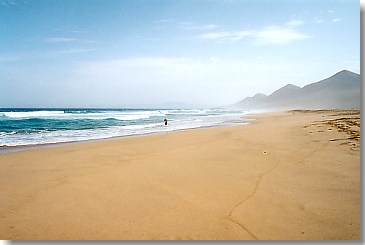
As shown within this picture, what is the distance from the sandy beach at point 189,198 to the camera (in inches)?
81.7

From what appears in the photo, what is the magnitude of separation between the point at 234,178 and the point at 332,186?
112 cm

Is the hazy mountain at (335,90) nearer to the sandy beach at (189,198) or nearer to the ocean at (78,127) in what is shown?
the sandy beach at (189,198)

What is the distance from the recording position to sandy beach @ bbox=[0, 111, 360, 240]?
208 cm

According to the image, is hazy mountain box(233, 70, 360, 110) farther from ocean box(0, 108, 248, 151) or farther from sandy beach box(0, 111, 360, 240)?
ocean box(0, 108, 248, 151)

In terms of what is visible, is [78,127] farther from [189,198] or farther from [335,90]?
[335,90]

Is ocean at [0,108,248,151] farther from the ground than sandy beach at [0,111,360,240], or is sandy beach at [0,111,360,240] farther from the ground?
sandy beach at [0,111,360,240]

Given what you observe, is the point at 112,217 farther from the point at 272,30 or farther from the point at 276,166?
the point at 272,30

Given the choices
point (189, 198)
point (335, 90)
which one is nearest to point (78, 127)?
point (189, 198)

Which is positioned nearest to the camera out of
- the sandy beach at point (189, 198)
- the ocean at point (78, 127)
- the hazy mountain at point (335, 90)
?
the sandy beach at point (189, 198)

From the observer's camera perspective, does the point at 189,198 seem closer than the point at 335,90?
Yes

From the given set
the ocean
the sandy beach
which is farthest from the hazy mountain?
the ocean

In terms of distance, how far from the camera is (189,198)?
8.86ft

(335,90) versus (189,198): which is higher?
(335,90)

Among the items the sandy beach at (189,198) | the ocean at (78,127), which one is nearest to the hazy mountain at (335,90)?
the sandy beach at (189,198)
